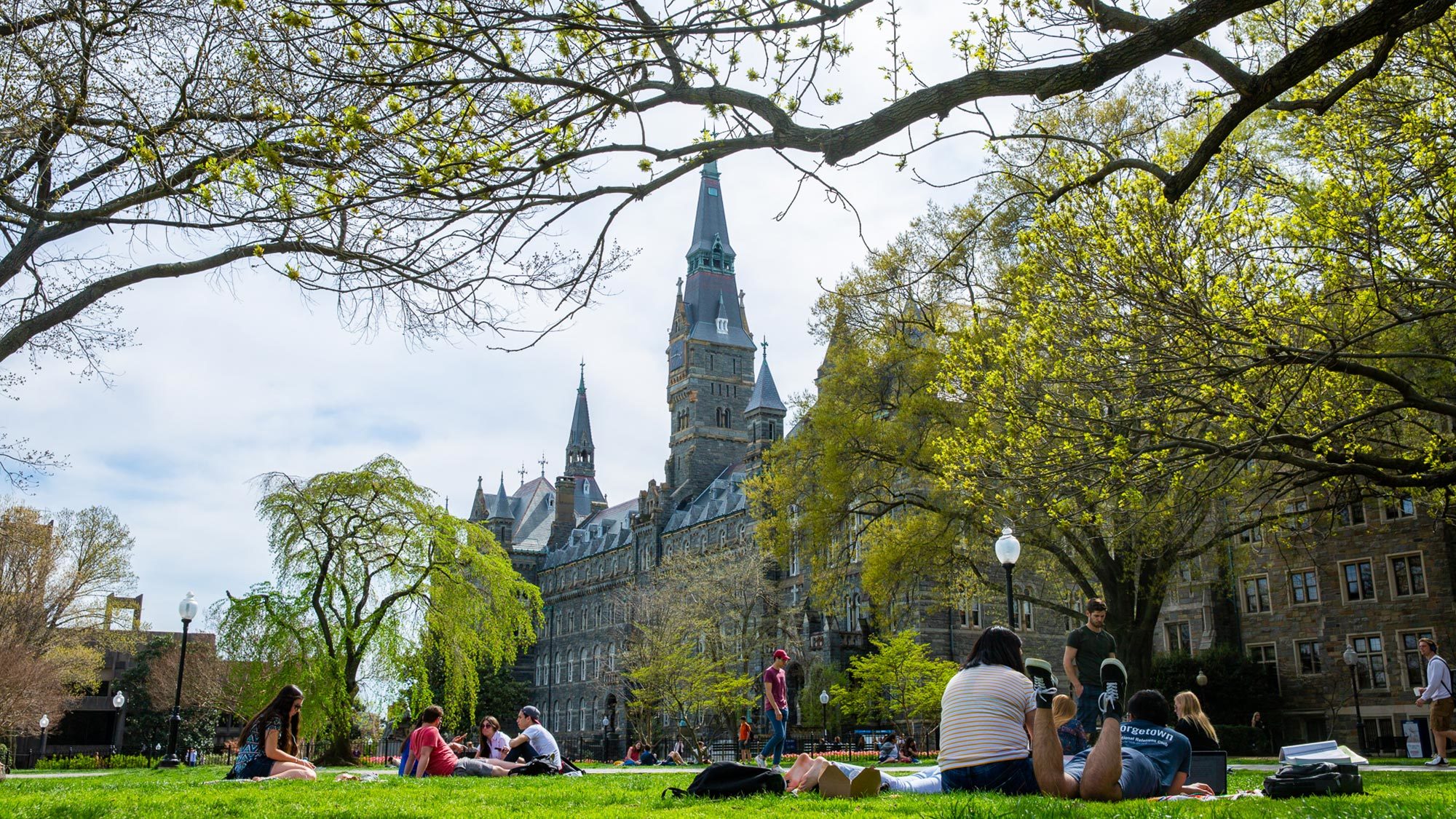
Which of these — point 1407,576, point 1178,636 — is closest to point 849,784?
point 1407,576

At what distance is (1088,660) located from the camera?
1095 centimetres

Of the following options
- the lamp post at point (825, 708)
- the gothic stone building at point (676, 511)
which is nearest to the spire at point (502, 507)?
the gothic stone building at point (676, 511)

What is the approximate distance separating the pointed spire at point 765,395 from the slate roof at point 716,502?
439cm

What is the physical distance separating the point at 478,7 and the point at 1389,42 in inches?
244

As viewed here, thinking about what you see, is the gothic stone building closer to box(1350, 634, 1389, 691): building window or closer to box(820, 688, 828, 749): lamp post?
box(820, 688, 828, 749): lamp post

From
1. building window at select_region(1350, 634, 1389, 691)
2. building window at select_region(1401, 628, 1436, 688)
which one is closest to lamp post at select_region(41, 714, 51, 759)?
building window at select_region(1350, 634, 1389, 691)

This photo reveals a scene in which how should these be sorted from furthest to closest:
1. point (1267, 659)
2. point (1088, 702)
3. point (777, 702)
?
point (1267, 659), point (777, 702), point (1088, 702)

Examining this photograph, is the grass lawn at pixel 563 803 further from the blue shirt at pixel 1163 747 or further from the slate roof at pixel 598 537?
the slate roof at pixel 598 537

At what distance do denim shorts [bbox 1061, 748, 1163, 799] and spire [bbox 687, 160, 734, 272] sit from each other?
84.2 m

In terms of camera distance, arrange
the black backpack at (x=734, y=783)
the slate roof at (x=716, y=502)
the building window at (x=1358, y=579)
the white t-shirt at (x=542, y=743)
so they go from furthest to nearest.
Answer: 1. the slate roof at (x=716, y=502)
2. the building window at (x=1358, y=579)
3. the white t-shirt at (x=542, y=743)
4. the black backpack at (x=734, y=783)

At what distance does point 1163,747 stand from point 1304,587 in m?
33.2

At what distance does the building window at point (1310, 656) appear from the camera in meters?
35.8

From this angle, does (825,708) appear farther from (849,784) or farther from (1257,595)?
(849,784)

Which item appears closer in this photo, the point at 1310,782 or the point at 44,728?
the point at 1310,782
